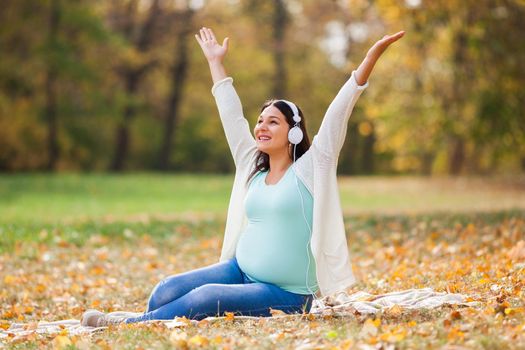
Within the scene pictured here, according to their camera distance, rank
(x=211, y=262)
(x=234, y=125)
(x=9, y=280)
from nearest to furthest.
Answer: (x=234, y=125)
(x=9, y=280)
(x=211, y=262)

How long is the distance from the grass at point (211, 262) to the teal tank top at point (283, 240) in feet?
1.14

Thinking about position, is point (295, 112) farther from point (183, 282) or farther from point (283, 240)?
point (183, 282)

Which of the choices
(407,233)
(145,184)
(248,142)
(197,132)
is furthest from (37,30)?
(248,142)

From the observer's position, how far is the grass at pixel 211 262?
4.22m

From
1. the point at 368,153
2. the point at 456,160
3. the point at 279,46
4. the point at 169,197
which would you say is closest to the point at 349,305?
the point at 169,197

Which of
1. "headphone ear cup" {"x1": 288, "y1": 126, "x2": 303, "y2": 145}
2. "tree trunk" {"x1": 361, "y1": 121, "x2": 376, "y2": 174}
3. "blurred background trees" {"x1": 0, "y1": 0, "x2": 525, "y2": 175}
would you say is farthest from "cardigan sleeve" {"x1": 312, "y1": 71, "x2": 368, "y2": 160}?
"tree trunk" {"x1": 361, "y1": 121, "x2": 376, "y2": 174}

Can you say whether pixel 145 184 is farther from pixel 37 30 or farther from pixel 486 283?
pixel 486 283

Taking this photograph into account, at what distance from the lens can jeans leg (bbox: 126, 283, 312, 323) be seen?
4844 millimetres

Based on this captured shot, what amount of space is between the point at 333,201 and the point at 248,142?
2.81ft

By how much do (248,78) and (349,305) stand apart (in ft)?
101

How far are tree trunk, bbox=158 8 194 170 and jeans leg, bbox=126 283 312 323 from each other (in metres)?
28.5

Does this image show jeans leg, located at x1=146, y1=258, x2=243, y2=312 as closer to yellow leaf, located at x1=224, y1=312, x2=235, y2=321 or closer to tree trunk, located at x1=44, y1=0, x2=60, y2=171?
yellow leaf, located at x1=224, y1=312, x2=235, y2=321

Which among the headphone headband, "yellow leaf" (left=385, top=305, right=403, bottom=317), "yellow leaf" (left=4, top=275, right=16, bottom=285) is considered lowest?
"yellow leaf" (left=4, top=275, right=16, bottom=285)

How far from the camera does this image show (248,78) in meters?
35.5
